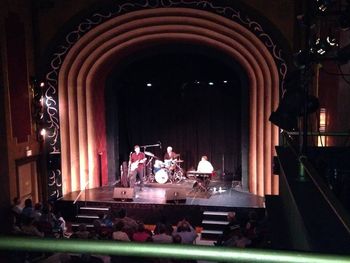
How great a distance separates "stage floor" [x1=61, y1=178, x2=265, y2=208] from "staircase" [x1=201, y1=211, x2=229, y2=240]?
0.24 metres

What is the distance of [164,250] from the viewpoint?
3.24ft

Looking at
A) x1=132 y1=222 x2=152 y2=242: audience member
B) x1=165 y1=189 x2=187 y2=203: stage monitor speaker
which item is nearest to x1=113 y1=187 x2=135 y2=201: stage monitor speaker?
x1=165 y1=189 x2=187 y2=203: stage monitor speaker

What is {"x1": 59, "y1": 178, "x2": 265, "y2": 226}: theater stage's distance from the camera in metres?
10.2

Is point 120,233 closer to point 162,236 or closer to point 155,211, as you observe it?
point 162,236

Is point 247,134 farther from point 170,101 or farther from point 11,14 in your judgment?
point 11,14

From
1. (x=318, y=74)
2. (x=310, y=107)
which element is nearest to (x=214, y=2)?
(x=318, y=74)

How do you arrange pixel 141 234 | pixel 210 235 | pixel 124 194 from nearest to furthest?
pixel 141 234 → pixel 210 235 → pixel 124 194

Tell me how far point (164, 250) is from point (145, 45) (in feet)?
38.5

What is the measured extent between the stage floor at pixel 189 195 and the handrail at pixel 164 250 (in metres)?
9.36

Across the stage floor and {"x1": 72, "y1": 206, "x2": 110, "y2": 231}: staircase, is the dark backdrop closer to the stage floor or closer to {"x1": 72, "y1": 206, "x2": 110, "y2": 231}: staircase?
the stage floor

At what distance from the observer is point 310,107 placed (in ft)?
14.3

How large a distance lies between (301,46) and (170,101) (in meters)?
5.43

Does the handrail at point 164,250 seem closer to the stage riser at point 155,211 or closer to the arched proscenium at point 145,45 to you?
the stage riser at point 155,211

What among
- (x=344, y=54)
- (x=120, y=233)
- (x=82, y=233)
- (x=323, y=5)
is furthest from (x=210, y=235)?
(x=344, y=54)
